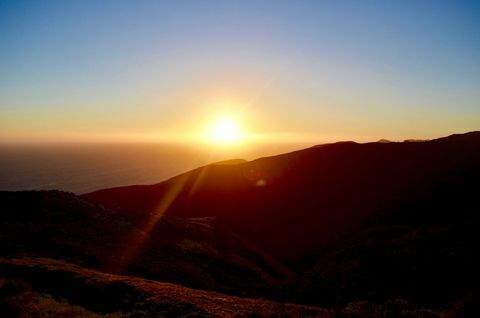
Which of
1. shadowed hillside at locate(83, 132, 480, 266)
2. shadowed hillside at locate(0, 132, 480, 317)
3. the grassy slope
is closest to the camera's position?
the grassy slope

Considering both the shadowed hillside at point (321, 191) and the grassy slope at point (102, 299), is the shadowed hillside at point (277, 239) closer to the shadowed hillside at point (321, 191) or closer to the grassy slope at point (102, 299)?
the grassy slope at point (102, 299)

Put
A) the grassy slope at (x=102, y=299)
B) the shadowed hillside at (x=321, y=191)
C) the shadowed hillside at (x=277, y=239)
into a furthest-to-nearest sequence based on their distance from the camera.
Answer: the shadowed hillside at (x=321, y=191) < the shadowed hillside at (x=277, y=239) < the grassy slope at (x=102, y=299)

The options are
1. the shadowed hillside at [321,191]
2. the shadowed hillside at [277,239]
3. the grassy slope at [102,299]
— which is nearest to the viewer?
the grassy slope at [102,299]

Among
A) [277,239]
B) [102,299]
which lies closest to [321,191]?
[277,239]

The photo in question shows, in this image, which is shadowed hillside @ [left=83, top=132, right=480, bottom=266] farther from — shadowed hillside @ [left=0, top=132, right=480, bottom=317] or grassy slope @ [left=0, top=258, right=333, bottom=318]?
grassy slope @ [left=0, top=258, right=333, bottom=318]

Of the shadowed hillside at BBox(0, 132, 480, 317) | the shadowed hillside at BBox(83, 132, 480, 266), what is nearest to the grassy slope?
the shadowed hillside at BBox(0, 132, 480, 317)

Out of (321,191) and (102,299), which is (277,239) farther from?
(102,299)

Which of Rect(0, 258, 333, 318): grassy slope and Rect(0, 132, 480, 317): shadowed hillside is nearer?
Rect(0, 258, 333, 318): grassy slope

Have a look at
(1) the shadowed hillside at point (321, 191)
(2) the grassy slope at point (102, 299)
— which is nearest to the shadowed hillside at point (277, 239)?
(2) the grassy slope at point (102, 299)

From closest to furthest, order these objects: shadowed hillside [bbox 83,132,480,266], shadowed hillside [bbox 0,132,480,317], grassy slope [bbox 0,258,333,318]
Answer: grassy slope [bbox 0,258,333,318] → shadowed hillside [bbox 0,132,480,317] → shadowed hillside [bbox 83,132,480,266]

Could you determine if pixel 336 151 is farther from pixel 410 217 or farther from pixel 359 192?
pixel 410 217

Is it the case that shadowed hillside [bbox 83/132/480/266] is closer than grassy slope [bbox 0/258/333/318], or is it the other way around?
grassy slope [bbox 0/258/333/318]

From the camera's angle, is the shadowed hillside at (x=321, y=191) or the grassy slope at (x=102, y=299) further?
the shadowed hillside at (x=321, y=191)

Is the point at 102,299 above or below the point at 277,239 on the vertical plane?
above
